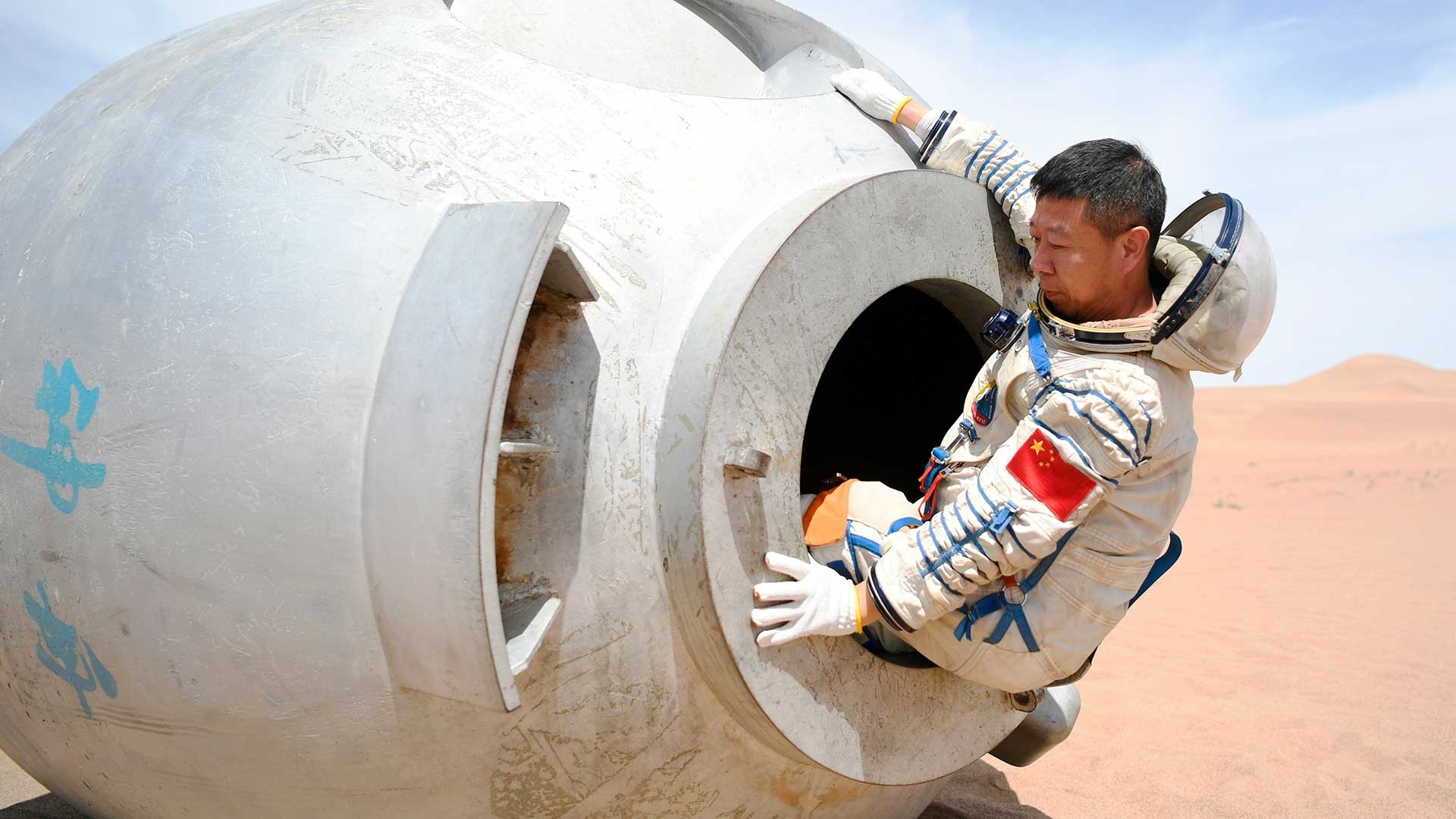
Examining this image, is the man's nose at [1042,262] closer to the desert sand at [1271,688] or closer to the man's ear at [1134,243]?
the man's ear at [1134,243]

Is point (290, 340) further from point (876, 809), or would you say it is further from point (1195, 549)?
point (1195, 549)

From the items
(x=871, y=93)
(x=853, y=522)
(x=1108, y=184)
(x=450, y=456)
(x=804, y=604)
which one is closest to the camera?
(x=450, y=456)

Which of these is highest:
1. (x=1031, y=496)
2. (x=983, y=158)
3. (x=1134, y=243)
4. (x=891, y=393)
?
(x=983, y=158)

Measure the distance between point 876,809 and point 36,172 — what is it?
2.29 meters

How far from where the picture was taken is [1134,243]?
2.12 m

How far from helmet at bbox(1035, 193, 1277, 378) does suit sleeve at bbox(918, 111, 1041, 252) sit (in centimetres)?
42

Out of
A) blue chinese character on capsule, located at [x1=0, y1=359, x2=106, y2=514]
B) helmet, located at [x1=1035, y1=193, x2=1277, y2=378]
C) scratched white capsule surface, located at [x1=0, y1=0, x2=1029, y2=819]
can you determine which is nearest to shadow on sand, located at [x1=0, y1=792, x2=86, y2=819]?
scratched white capsule surface, located at [x1=0, y1=0, x2=1029, y2=819]

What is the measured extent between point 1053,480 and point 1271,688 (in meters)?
5.06

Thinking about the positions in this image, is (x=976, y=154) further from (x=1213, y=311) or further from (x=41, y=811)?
(x=41, y=811)

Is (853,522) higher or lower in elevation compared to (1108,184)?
lower

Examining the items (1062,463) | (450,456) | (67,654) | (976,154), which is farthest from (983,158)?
(67,654)

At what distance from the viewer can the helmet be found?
6.54ft

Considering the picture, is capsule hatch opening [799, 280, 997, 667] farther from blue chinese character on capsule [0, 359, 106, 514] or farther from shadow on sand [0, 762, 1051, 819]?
blue chinese character on capsule [0, 359, 106, 514]

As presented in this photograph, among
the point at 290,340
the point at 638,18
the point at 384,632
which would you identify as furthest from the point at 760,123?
the point at 384,632
